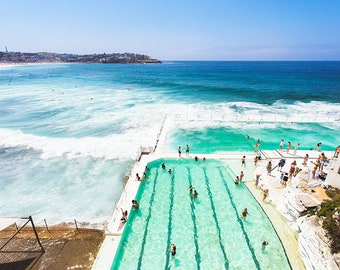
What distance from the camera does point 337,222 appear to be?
28.3 ft

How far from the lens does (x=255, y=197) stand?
14.7 m

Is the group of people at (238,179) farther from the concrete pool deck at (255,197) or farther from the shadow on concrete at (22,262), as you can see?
the shadow on concrete at (22,262)

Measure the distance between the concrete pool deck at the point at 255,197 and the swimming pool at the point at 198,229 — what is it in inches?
14.9

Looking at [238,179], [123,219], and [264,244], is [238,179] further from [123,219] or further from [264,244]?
[123,219]

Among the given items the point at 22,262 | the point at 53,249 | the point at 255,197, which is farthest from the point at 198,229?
the point at 22,262

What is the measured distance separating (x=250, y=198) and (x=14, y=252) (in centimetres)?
1417

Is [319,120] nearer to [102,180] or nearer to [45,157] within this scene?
[102,180]

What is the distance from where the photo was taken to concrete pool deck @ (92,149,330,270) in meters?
10.4

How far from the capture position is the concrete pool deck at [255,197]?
34.1ft

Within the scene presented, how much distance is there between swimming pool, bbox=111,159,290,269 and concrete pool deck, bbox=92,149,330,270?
377 millimetres

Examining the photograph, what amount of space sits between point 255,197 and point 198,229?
505 cm

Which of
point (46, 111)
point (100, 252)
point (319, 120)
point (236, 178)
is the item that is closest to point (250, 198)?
point (236, 178)

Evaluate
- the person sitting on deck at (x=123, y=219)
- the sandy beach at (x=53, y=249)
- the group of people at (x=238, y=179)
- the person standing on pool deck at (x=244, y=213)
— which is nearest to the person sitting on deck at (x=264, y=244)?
the person standing on pool deck at (x=244, y=213)

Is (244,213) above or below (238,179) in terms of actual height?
below
